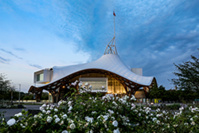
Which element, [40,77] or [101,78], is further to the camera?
[40,77]

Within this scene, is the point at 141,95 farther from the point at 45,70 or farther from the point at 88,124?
the point at 88,124

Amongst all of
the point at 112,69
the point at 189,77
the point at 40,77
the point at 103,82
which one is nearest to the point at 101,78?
the point at 103,82

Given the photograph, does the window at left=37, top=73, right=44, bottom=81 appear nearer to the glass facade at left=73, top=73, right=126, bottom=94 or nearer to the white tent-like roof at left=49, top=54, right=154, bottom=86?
the white tent-like roof at left=49, top=54, right=154, bottom=86

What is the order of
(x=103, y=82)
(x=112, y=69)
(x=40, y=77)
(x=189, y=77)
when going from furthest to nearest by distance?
(x=40, y=77) → (x=103, y=82) → (x=112, y=69) → (x=189, y=77)

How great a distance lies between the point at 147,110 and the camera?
5.02 metres

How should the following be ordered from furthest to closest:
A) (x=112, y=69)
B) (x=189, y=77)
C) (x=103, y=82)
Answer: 1. (x=103, y=82)
2. (x=112, y=69)
3. (x=189, y=77)

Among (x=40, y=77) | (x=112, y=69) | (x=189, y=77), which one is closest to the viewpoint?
(x=189, y=77)

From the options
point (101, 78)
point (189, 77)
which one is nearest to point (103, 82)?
point (101, 78)

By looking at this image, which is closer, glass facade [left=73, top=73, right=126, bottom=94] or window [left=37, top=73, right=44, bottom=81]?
glass facade [left=73, top=73, right=126, bottom=94]

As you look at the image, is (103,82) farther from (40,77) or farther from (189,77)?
(189,77)

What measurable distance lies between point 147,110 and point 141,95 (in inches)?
1648

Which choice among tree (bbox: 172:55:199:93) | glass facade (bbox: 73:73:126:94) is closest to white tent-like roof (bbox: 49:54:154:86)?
glass facade (bbox: 73:73:126:94)

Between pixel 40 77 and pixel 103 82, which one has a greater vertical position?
pixel 40 77

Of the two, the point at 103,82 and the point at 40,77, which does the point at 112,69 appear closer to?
the point at 103,82
